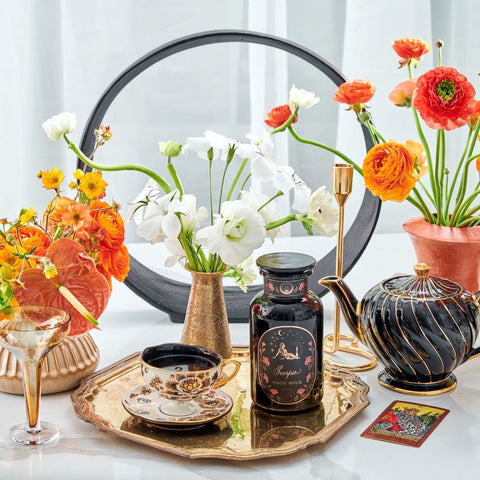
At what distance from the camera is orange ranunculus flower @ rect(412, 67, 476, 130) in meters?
0.98

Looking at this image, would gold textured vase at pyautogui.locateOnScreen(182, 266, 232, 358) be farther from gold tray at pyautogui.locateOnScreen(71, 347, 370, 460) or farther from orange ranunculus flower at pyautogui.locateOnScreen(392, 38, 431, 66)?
orange ranunculus flower at pyautogui.locateOnScreen(392, 38, 431, 66)


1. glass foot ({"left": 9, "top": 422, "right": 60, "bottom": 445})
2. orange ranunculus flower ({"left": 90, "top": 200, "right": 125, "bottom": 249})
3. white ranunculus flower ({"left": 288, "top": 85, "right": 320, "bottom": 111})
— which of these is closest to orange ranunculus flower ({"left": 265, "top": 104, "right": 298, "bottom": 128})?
white ranunculus flower ({"left": 288, "top": 85, "right": 320, "bottom": 111})

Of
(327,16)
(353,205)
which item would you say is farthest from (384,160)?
(327,16)

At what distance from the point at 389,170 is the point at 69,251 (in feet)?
1.31

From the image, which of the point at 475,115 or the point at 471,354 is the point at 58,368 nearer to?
the point at 471,354

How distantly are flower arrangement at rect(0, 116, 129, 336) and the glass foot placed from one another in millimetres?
117

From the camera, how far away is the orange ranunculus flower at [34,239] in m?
0.91

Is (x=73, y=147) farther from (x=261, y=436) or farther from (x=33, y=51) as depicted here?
(x=33, y=51)

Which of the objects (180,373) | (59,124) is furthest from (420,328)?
(59,124)

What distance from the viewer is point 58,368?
94 centimetres

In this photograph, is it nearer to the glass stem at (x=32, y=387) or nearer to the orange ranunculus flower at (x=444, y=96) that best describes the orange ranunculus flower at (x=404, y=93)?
the orange ranunculus flower at (x=444, y=96)

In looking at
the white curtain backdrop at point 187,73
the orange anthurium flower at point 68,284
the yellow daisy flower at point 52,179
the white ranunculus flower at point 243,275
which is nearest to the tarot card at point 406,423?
the white ranunculus flower at point 243,275

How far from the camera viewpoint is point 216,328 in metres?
1.00

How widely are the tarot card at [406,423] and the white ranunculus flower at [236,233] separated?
0.78ft
